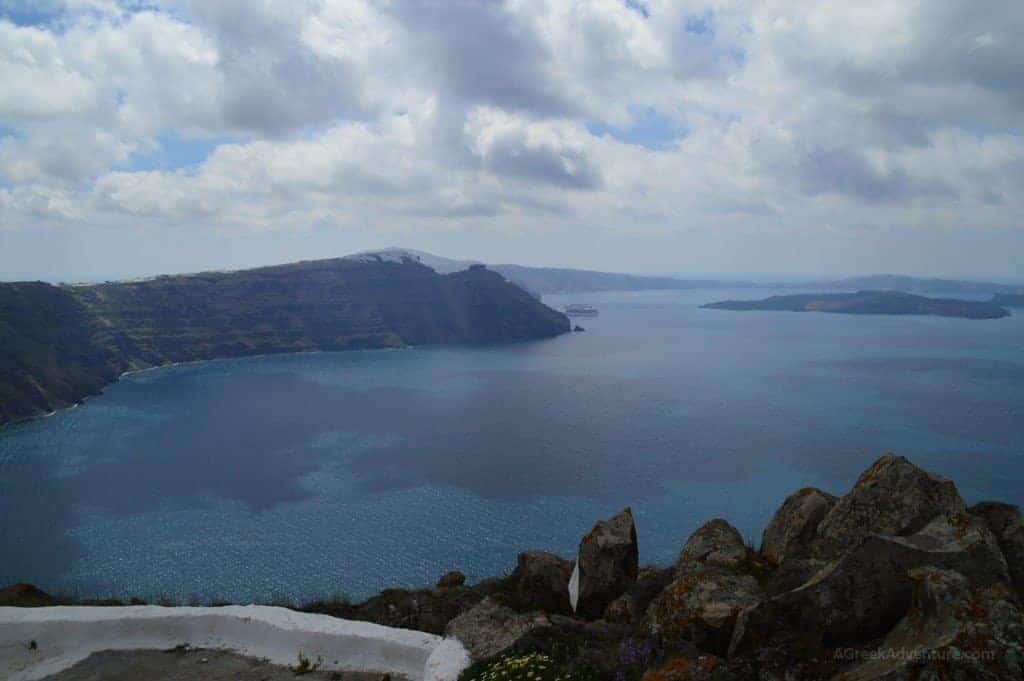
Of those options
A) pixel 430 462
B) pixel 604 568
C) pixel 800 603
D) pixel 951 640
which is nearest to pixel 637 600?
pixel 604 568

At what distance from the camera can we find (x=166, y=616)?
16953 millimetres

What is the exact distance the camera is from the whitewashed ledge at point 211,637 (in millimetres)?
15320

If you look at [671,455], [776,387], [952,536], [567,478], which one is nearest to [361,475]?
[567,478]

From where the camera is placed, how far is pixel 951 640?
7.75 m

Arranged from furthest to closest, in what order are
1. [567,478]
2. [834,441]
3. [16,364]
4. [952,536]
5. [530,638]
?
[16,364], [834,441], [567,478], [530,638], [952,536]

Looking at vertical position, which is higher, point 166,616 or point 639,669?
point 639,669

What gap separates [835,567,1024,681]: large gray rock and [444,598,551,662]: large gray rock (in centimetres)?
743

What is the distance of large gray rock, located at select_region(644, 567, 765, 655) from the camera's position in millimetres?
11555

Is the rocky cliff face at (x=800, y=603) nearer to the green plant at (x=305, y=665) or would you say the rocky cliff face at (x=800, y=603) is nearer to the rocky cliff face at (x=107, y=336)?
the green plant at (x=305, y=665)

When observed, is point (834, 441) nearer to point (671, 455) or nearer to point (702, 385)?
point (671, 455)

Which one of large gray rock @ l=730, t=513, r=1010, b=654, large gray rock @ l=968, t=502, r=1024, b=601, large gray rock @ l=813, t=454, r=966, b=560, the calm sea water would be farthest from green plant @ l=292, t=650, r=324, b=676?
the calm sea water

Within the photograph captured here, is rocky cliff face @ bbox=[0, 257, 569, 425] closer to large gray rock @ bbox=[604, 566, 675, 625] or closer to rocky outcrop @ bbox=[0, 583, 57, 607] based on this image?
rocky outcrop @ bbox=[0, 583, 57, 607]

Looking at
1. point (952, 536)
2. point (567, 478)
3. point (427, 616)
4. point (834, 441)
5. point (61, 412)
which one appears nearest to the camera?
point (952, 536)

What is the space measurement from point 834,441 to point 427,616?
8272cm
